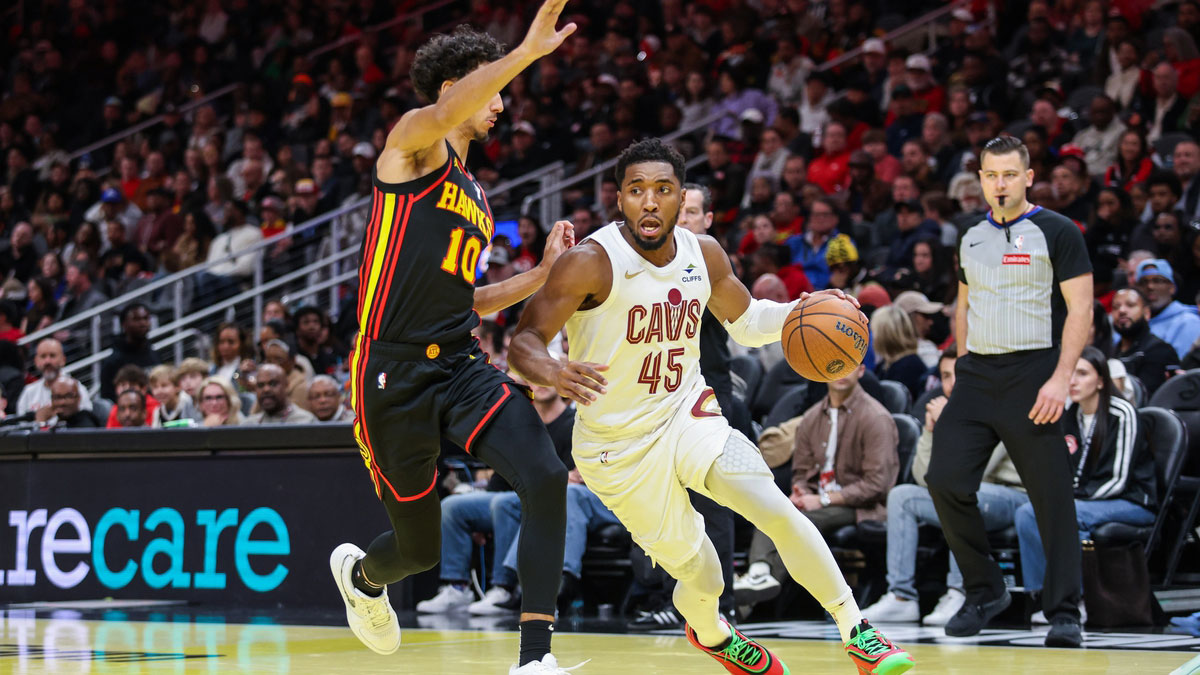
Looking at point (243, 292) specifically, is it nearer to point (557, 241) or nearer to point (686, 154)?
point (686, 154)

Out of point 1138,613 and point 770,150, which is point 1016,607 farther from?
point 770,150

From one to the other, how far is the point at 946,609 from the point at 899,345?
7.62 feet

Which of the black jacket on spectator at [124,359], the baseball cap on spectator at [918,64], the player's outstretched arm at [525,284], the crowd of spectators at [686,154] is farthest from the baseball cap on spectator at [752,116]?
the player's outstretched arm at [525,284]

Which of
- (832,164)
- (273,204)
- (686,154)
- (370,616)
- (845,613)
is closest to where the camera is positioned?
(845,613)

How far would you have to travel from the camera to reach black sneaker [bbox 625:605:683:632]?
7777 mm

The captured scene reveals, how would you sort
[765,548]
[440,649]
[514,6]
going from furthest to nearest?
[514,6]
[765,548]
[440,649]

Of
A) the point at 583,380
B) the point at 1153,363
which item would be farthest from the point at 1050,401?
the point at 1153,363

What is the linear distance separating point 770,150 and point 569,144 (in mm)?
2607

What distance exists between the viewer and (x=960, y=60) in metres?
14.3

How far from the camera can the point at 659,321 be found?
502 centimetres

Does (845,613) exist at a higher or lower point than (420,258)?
lower

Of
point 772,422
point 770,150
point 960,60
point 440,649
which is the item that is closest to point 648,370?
point 440,649

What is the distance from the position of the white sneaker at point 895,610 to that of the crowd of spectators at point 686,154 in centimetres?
2

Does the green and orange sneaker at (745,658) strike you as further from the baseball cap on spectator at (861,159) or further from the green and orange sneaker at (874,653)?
the baseball cap on spectator at (861,159)
